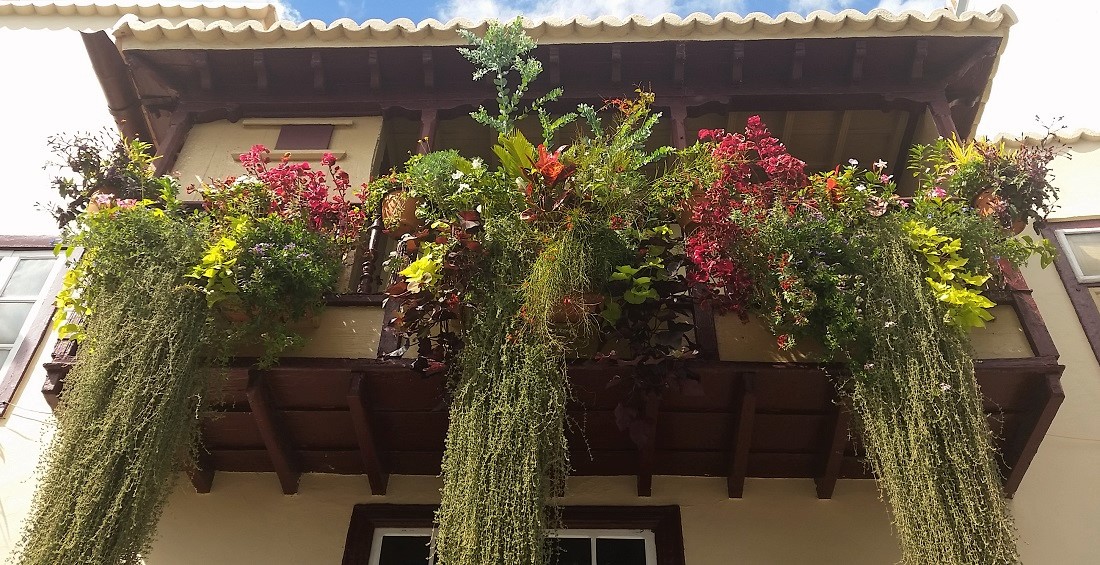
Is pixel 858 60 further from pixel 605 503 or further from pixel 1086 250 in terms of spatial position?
pixel 605 503

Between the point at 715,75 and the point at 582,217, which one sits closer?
the point at 582,217

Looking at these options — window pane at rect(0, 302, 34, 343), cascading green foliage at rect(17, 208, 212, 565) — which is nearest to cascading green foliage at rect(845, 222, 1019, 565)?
cascading green foliage at rect(17, 208, 212, 565)

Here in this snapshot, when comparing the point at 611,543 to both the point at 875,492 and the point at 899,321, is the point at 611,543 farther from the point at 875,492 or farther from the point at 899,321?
the point at 899,321

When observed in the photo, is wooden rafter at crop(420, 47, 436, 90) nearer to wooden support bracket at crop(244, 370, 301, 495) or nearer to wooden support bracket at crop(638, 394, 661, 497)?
wooden support bracket at crop(244, 370, 301, 495)

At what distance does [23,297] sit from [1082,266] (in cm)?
840

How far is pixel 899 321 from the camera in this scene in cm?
466

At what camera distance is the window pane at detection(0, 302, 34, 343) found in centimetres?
678

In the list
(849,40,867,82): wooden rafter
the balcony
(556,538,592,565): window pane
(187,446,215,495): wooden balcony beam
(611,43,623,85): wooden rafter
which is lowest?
(556,538,592,565): window pane

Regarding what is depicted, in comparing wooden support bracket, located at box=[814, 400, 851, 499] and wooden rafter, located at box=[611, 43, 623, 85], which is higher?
wooden rafter, located at box=[611, 43, 623, 85]

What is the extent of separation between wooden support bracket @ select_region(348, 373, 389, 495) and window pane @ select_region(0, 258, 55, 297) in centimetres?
338

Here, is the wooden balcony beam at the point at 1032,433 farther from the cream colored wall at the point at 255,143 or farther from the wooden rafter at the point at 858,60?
the cream colored wall at the point at 255,143

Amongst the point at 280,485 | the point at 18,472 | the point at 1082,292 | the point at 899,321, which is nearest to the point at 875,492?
the point at 899,321

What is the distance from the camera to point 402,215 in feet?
17.9

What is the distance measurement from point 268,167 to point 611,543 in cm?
393
